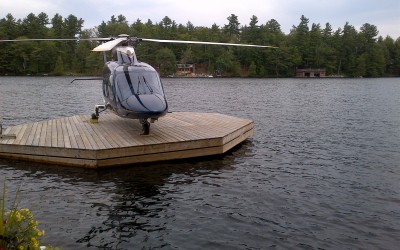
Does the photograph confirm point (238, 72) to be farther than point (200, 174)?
Yes

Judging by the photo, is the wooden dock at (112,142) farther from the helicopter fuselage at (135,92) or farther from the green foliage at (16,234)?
the green foliage at (16,234)

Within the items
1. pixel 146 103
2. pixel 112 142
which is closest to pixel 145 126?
pixel 146 103

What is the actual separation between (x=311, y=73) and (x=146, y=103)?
129m

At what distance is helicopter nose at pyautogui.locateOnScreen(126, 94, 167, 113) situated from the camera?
13.4 metres

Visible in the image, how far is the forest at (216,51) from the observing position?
122688mm

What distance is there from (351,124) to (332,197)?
1552 centimetres

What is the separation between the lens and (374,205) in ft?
34.2

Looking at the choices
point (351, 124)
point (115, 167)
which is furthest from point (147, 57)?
point (115, 167)

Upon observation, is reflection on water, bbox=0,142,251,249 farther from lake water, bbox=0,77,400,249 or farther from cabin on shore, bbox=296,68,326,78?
cabin on shore, bbox=296,68,326,78

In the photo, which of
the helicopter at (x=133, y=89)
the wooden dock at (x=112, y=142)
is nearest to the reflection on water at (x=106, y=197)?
the wooden dock at (x=112, y=142)

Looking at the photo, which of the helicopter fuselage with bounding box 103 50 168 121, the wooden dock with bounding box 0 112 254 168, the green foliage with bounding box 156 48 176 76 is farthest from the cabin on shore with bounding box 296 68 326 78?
the helicopter fuselage with bounding box 103 50 168 121

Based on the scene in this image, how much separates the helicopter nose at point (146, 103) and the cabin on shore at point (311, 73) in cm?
12781

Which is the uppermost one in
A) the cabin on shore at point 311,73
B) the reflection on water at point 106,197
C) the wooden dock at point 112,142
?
the cabin on shore at point 311,73

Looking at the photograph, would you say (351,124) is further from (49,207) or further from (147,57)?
(147,57)
